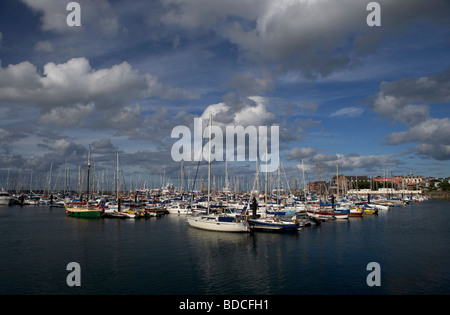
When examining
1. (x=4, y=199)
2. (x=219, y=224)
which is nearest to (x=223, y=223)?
(x=219, y=224)

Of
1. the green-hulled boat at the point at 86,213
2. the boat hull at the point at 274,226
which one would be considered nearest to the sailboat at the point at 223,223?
the boat hull at the point at 274,226

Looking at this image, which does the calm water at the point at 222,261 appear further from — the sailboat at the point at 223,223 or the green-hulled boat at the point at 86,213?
the green-hulled boat at the point at 86,213

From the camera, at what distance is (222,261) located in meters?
30.1

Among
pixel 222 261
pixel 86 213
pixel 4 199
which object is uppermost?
pixel 4 199

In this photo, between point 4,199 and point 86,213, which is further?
point 4,199

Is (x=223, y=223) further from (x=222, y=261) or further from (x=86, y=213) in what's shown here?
(x=86, y=213)

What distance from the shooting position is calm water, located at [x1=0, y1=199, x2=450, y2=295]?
74.1 feet

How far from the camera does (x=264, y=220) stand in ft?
164

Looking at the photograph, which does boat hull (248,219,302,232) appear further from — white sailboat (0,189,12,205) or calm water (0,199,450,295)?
white sailboat (0,189,12,205)

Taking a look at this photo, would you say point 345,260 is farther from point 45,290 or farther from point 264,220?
point 45,290

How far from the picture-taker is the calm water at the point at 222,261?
22.6 m

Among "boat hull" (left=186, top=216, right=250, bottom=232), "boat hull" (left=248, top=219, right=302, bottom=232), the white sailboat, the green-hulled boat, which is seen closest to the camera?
"boat hull" (left=186, top=216, right=250, bottom=232)

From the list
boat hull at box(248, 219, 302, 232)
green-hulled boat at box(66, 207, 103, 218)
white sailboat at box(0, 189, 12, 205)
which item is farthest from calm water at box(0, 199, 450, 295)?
white sailboat at box(0, 189, 12, 205)

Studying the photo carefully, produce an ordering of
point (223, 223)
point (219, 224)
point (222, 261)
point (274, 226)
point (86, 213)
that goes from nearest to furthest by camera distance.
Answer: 1. point (222, 261)
2. point (223, 223)
3. point (219, 224)
4. point (274, 226)
5. point (86, 213)
